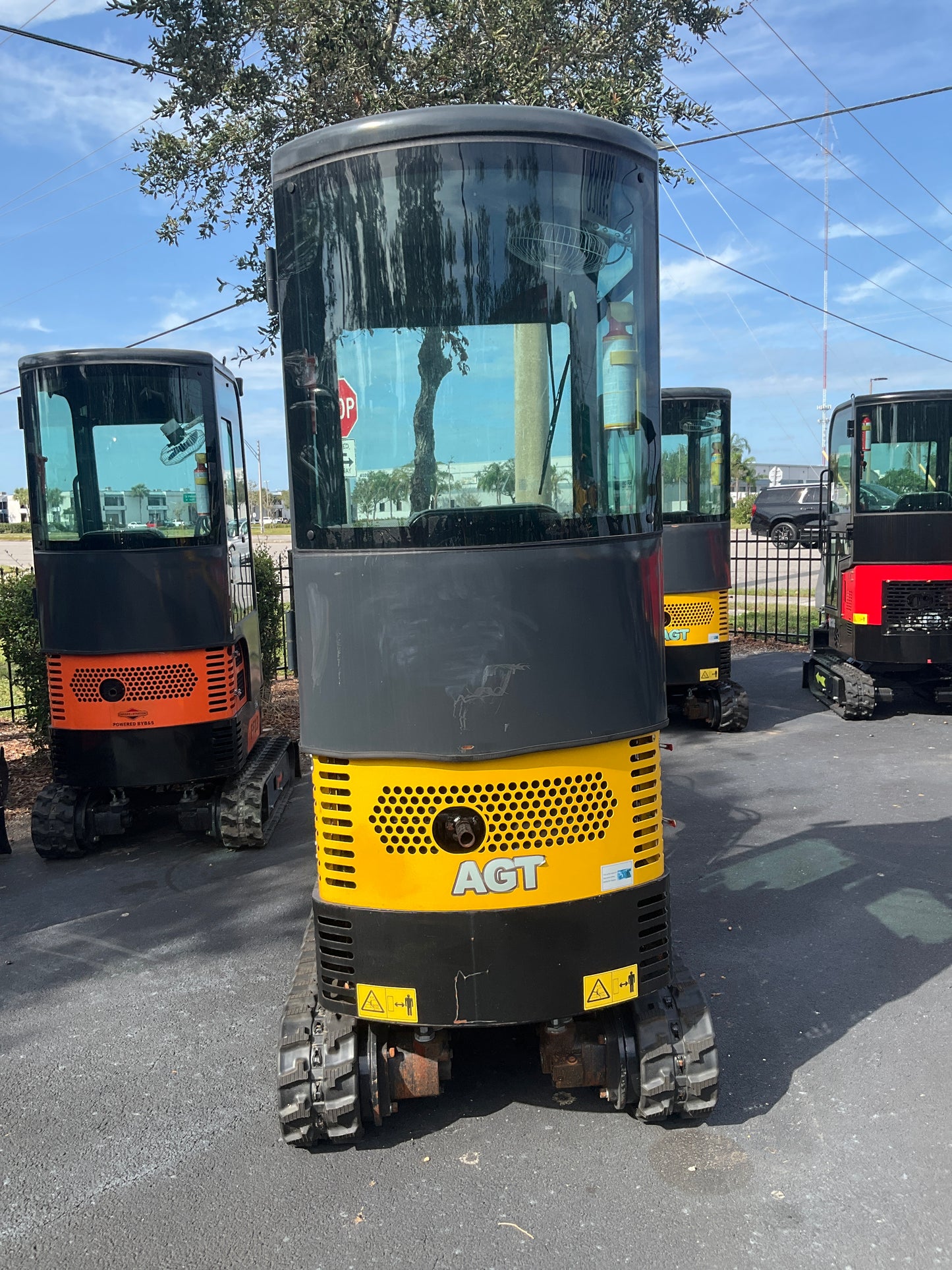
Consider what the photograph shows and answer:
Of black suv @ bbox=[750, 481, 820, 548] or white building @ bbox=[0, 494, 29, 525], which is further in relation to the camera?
white building @ bbox=[0, 494, 29, 525]

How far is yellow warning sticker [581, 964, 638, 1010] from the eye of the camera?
3250 mm

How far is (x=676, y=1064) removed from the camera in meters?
3.37

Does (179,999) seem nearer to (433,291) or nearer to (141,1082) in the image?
(141,1082)

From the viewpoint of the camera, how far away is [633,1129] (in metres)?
3.47

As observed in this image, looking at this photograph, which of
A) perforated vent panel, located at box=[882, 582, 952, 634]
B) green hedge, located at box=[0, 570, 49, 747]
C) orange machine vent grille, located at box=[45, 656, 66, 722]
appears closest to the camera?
orange machine vent grille, located at box=[45, 656, 66, 722]

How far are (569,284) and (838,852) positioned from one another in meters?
4.51

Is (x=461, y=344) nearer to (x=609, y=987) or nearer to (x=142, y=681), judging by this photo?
(x=609, y=987)

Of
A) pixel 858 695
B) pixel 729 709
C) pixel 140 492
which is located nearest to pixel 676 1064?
pixel 140 492

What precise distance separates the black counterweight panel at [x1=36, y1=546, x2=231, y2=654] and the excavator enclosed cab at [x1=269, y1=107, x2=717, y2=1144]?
3.30 m

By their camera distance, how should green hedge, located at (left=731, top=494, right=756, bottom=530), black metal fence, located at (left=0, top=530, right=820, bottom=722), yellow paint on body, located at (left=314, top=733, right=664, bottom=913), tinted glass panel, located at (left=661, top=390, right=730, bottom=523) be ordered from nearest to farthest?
yellow paint on body, located at (left=314, top=733, right=664, bottom=913) → black metal fence, located at (left=0, top=530, right=820, bottom=722) → tinted glass panel, located at (left=661, top=390, right=730, bottom=523) → green hedge, located at (left=731, top=494, right=756, bottom=530)

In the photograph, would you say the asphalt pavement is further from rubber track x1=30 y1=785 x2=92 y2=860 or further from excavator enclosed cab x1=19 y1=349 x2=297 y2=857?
excavator enclosed cab x1=19 y1=349 x2=297 y2=857

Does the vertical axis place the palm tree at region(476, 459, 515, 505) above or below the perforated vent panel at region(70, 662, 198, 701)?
above

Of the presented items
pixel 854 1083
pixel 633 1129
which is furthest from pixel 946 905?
pixel 633 1129

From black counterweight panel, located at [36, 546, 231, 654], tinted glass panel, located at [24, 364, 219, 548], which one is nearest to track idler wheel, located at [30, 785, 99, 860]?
black counterweight panel, located at [36, 546, 231, 654]
